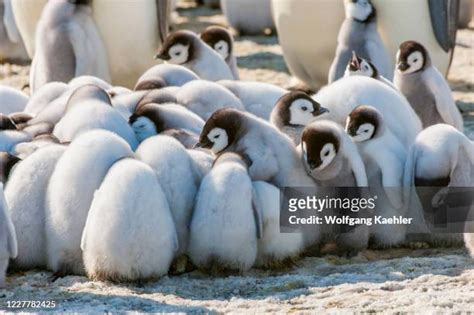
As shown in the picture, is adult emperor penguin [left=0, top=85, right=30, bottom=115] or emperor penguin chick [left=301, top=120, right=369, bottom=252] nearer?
emperor penguin chick [left=301, top=120, right=369, bottom=252]

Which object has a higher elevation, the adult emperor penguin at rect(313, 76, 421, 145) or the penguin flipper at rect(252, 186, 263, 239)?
the adult emperor penguin at rect(313, 76, 421, 145)

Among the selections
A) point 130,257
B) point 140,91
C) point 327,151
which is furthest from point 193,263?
point 140,91

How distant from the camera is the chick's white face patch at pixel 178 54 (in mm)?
7426

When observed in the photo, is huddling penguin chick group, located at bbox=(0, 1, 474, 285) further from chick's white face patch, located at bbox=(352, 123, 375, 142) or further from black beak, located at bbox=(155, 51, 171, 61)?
black beak, located at bbox=(155, 51, 171, 61)

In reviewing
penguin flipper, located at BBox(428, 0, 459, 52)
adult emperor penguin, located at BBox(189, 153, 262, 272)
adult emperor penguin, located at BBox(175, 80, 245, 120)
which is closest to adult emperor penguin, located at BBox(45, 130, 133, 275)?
adult emperor penguin, located at BBox(189, 153, 262, 272)

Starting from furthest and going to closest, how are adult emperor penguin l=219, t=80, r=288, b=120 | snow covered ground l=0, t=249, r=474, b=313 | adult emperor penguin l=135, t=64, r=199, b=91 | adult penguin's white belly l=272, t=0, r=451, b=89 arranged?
adult penguin's white belly l=272, t=0, r=451, b=89, adult emperor penguin l=135, t=64, r=199, b=91, adult emperor penguin l=219, t=80, r=288, b=120, snow covered ground l=0, t=249, r=474, b=313

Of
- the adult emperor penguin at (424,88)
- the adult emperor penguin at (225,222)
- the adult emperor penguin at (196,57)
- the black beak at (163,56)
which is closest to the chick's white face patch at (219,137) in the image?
the adult emperor penguin at (225,222)

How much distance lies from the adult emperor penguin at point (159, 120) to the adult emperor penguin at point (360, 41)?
2044 millimetres

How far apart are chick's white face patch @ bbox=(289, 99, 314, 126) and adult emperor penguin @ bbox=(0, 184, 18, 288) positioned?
143 cm

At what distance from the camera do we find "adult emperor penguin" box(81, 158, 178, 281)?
4.92 metres

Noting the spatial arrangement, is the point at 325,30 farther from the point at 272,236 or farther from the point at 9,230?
the point at 9,230

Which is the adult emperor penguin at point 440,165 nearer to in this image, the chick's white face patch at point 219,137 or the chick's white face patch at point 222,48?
the chick's white face patch at point 219,137

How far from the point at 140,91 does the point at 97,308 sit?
200 centimetres

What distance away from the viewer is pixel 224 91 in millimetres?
6301
